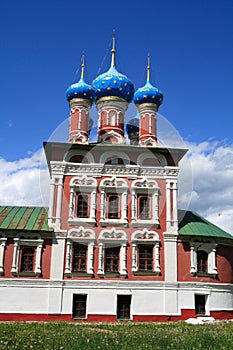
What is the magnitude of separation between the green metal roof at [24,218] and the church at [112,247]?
0.15 ft

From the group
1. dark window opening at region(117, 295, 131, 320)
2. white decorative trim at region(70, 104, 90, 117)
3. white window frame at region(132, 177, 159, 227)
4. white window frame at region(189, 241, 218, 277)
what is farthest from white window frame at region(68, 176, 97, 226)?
→ white decorative trim at region(70, 104, 90, 117)

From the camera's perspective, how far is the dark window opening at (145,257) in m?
17.5

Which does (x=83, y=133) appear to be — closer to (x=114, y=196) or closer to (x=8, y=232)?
(x=114, y=196)

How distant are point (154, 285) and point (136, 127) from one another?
36.1ft

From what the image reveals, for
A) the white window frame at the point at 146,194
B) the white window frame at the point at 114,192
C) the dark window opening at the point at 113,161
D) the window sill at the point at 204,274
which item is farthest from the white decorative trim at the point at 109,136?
the window sill at the point at 204,274

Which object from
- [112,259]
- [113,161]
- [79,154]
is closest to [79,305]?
[112,259]

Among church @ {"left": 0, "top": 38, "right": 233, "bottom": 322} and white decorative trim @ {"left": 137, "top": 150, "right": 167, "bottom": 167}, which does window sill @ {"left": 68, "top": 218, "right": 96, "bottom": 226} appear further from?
white decorative trim @ {"left": 137, "top": 150, "right": 167, "bottom": 167}

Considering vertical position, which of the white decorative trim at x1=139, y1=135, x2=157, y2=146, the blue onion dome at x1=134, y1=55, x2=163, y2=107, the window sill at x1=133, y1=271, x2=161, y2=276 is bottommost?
the window sill at x1=133, y1=271, x2=161, y2=276

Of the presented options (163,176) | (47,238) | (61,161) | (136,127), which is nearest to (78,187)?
(61,161)

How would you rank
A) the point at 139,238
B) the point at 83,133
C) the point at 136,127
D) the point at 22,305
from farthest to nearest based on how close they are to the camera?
the point at 136,127, the point at 83,133, the point at 139,238, the point at 22,305

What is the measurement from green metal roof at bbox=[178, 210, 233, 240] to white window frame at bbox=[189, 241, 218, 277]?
0.45 metres

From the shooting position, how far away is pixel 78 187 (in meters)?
18.2

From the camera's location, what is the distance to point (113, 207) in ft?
59.8

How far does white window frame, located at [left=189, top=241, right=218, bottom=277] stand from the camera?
17.6m
